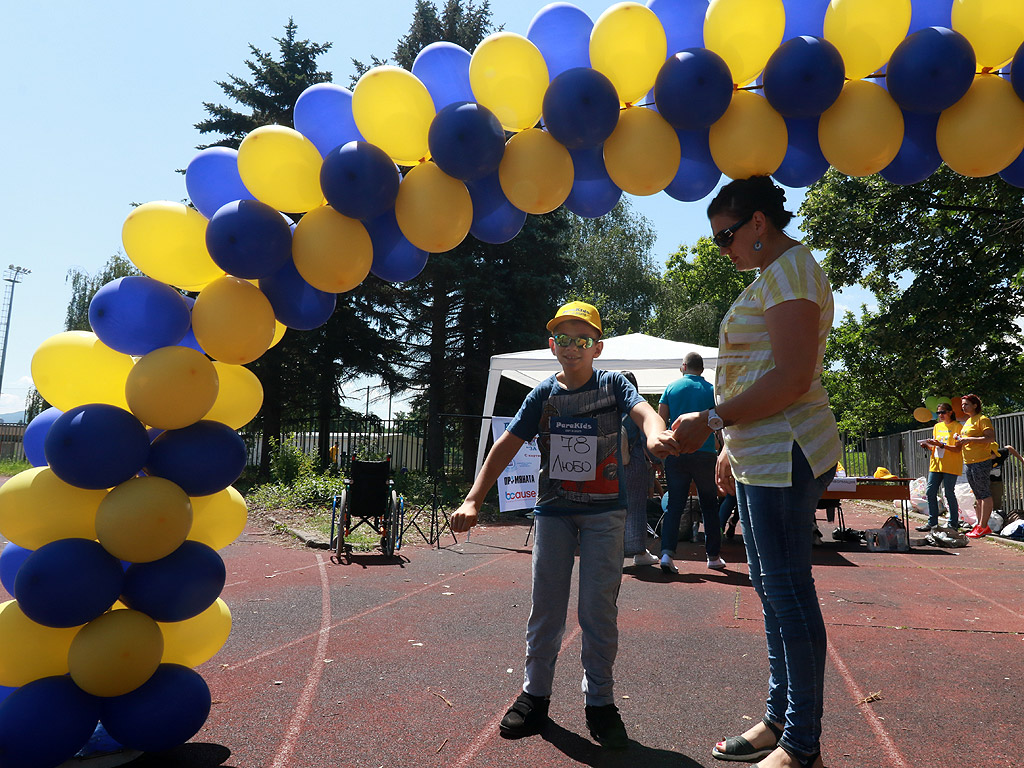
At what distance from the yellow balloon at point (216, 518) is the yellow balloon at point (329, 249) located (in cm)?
105

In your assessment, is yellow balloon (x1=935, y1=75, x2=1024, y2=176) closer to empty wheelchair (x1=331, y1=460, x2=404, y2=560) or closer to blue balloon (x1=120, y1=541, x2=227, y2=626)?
blue balloon (x1=120, y1=541, x2=227, y2=626)

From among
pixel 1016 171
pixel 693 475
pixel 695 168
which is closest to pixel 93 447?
pixel 695 168

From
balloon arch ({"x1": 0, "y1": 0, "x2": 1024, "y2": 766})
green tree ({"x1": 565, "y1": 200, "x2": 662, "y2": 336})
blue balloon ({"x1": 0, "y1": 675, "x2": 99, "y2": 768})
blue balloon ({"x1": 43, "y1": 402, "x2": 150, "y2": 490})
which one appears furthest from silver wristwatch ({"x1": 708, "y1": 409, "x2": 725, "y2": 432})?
green tree ({"x1": 565, "y1": 200, "x2": 662, "y2": 336})

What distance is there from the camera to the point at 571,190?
3625mm

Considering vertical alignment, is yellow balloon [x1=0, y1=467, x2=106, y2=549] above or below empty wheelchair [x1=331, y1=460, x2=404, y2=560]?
above

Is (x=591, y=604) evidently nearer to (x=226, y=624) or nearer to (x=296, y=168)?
(x=226, y=624)

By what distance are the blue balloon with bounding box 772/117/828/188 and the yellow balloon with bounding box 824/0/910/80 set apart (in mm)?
286

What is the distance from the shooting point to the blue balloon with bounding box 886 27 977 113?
308 centimetres

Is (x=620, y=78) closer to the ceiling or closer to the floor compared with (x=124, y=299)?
closer to the ceiling

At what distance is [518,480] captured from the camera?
9.91m

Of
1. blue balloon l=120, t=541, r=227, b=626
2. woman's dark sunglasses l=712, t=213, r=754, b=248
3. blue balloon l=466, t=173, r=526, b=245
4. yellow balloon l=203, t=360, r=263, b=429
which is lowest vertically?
blue balloon l=120, t=541, r=227, b=626

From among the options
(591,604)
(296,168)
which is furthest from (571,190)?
(591,604)

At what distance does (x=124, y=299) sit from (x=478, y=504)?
1754 mm

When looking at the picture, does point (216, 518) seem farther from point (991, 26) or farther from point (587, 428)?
point (991, 26)
